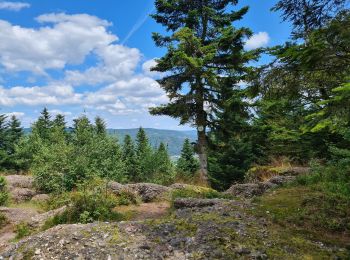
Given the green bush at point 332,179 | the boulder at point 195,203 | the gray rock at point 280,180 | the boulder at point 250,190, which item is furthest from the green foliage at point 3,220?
the green bush at point 332,179

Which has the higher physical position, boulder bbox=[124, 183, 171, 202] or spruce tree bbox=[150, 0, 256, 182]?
spruce tree bbox=[150, 0, 256, 182]

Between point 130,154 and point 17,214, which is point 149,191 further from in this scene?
point 130,154

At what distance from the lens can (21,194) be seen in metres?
16.2

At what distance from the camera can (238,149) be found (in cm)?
2077

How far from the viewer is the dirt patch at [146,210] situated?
10375 mm

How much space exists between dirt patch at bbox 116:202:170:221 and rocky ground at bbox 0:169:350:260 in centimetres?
286

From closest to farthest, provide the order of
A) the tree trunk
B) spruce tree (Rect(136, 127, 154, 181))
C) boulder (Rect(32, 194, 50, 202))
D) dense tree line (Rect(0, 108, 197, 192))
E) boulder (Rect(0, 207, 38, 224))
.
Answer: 1. boulder (Rect(0, 207, 38, 224))
2. boulder (Rect(32, 194, 50, 202))
3. dense tree line (Rect(0, 108, 197, 192))
4. the tree trunk
5. spruce tree (Rect(136, 127, 154, 181))

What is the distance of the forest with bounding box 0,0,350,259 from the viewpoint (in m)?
5.83

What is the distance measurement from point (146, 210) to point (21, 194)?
26.4 feet

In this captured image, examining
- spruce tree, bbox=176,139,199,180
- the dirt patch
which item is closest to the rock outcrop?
the dirt patch

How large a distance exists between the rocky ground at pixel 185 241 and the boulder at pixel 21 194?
9.96m

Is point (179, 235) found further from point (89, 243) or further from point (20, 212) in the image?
point (20, 212)

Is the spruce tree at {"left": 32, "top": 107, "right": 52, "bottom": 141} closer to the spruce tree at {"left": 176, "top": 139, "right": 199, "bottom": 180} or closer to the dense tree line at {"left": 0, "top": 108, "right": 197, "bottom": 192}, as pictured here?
the dense tree line at {"left": 0, "top": 108, "right": 197, "bottom": 192}

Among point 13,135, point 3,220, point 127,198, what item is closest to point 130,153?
point 13,135
